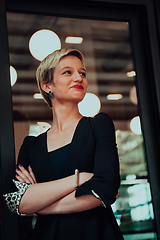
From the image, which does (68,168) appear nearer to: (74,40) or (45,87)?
(45,87)

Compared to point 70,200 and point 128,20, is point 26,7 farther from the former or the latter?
point 70,200

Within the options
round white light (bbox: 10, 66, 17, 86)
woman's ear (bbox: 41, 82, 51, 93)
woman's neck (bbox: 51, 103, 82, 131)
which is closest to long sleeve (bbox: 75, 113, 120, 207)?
woman's neck (bbox: 51, 103, 82, 131)

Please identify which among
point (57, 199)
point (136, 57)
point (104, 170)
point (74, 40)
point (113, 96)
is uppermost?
point (74, 40)

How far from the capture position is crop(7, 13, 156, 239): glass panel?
6.40 feet

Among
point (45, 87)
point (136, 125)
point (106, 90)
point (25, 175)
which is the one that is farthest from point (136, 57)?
point (25, 175)

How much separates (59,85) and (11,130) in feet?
1.34

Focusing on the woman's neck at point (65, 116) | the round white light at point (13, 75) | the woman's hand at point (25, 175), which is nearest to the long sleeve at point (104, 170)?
the woman's neck at point (65, 116)

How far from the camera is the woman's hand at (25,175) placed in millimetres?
1654

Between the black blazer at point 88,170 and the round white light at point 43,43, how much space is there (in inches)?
23.1

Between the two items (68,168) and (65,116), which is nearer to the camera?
(68,168)

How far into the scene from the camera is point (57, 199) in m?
1.50

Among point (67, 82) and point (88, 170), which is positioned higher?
point (67, 82)

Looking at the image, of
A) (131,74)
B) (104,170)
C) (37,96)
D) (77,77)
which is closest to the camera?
(104,170)

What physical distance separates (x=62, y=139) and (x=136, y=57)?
37.0 inches
